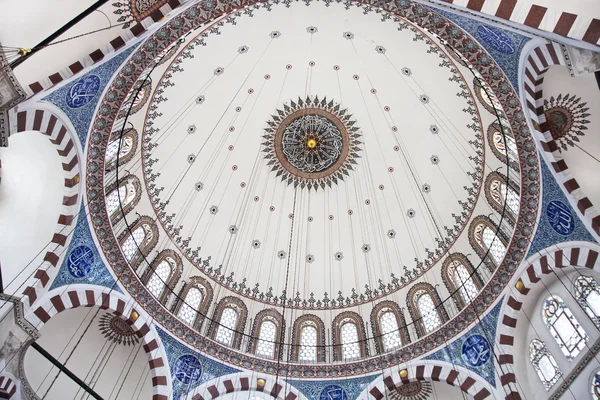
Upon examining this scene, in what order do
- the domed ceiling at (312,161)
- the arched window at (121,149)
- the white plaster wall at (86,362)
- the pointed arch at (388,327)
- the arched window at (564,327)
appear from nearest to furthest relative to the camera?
the arched window at (564,327), the white plaster wall at (86,362), the arched window at (121,149), the domed ceiling at (312,161), the pointed arch at (388,327)

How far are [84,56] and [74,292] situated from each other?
4.68m

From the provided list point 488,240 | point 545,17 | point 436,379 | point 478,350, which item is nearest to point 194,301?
point 436,379

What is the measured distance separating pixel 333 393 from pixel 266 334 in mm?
2434

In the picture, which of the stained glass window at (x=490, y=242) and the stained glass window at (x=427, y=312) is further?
the stained glass window at (x=427, y=312)

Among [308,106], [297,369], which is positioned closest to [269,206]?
[308,106]

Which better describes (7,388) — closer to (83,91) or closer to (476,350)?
(83,91)

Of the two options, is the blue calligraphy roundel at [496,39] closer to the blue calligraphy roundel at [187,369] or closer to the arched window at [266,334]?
the arched window at [266,334]

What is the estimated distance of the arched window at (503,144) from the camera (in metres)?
9.30

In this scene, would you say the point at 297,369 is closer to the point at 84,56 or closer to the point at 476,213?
the point at 476,213

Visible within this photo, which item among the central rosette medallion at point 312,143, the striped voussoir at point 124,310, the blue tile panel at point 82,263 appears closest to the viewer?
the striped voussoir at point 124,310

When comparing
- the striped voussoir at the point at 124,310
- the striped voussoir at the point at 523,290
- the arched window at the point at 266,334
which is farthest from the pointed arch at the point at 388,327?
the striped voussoir at the point at 124,310

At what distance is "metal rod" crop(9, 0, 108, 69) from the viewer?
19.2ft

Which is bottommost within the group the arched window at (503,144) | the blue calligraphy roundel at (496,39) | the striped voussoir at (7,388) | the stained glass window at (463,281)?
the striped voussoir at (7,388)

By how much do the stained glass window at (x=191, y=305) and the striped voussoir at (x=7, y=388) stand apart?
12.6 feet
